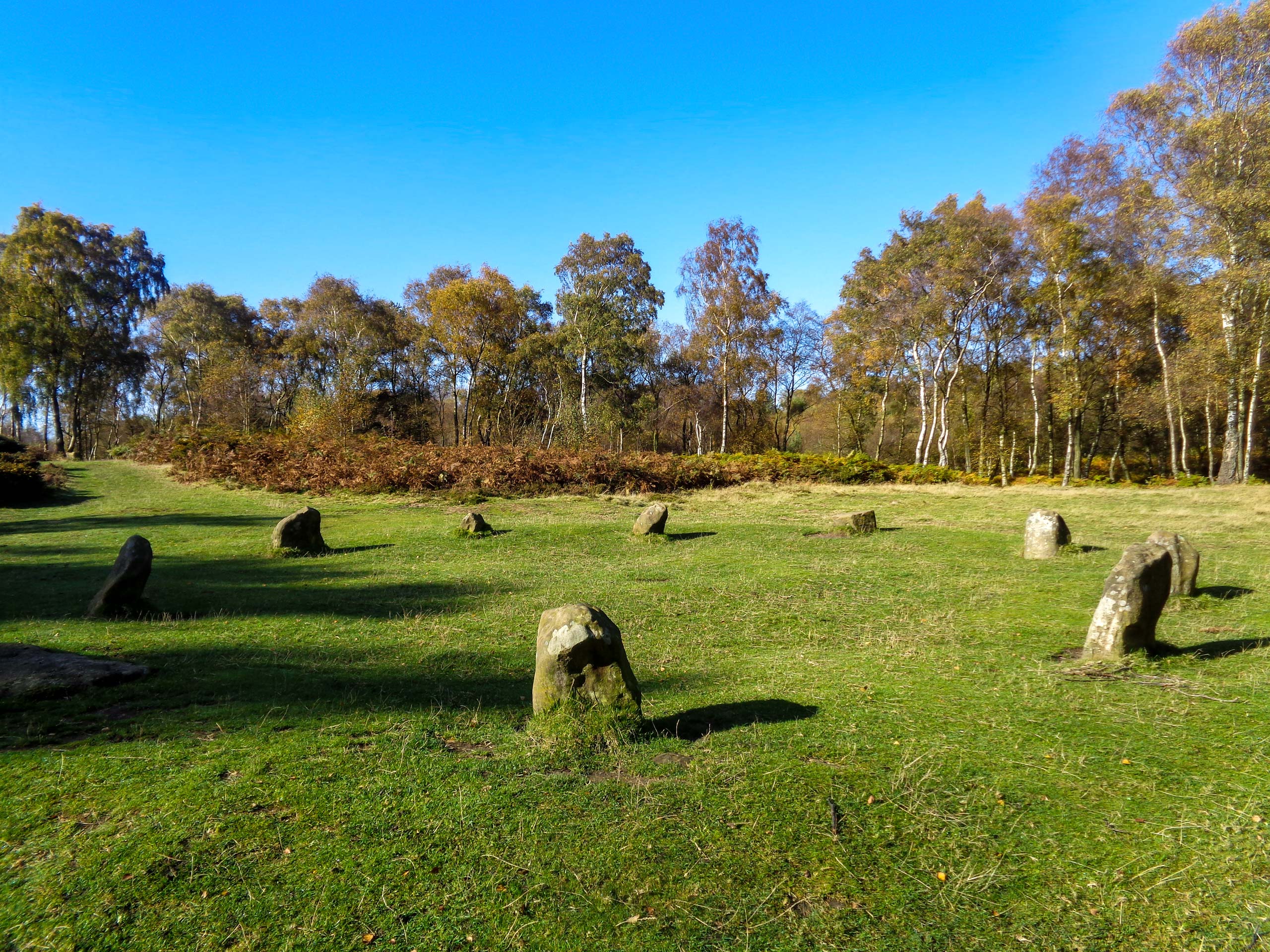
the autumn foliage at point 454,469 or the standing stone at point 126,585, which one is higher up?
the autumn foliage at point 454,469

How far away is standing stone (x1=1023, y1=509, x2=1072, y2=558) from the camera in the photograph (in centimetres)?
1029

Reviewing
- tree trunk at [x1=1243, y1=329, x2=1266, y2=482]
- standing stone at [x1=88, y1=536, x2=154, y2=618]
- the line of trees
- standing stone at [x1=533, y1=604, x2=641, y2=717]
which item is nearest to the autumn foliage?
the line of trees

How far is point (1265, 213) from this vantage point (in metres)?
21.3

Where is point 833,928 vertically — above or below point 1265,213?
below

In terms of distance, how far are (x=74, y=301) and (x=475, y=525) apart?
127 feet

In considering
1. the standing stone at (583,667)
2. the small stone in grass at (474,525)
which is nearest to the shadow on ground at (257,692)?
the standing stone at (583,667)

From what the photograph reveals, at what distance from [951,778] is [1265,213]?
92.8ft

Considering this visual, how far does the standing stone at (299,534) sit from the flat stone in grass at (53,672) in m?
6.60

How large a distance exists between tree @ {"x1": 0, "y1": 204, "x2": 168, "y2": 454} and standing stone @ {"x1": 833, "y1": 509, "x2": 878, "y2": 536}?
4162 cm

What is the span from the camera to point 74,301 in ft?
120

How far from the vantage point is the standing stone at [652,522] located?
44.2 ft

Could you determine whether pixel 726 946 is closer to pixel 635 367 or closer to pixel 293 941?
pixel 293 941

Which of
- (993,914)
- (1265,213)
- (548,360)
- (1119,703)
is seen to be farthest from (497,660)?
(548,360)

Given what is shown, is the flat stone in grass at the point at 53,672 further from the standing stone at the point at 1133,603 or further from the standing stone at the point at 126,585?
the standing stone at the point at 1133,603
